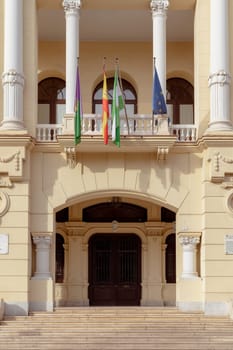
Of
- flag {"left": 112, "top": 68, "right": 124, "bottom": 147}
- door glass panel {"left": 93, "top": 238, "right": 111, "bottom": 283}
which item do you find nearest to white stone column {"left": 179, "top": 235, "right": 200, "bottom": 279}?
flag {"left": 112, "top": 68, "right": 124, "bottom": 147}

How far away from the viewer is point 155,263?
29.6 m

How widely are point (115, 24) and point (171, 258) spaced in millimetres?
8454

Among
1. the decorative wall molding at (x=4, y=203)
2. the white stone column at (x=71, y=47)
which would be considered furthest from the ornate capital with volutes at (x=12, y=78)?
the decorative wall molding at (x=4, y=203)

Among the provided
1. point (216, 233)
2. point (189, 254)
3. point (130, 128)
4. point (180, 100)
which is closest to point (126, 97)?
point (180, 100)

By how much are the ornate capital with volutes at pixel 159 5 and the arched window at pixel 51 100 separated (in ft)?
18.5

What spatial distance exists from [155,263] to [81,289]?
2.73 meters

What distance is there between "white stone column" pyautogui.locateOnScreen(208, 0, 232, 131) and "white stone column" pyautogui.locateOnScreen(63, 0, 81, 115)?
4.09 metres

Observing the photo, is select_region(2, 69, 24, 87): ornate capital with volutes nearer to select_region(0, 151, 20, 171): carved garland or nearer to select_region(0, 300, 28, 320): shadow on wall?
select_region(0, 151, 20, 171): carved garland

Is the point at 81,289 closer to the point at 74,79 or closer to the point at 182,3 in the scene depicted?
the point at 74,79

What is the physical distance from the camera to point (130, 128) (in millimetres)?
25594

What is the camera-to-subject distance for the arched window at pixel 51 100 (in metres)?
30.1

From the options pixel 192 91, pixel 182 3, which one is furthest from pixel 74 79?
pixel 192 91

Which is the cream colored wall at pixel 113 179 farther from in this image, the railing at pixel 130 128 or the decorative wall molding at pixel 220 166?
the decorative wall molding at pixel 220 166

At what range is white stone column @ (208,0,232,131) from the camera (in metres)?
25.0
